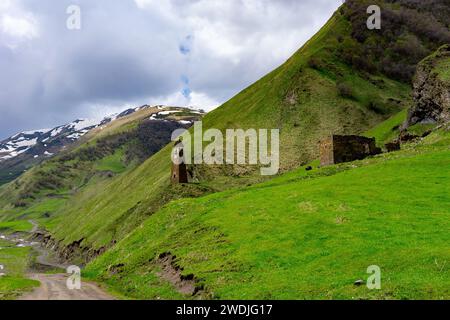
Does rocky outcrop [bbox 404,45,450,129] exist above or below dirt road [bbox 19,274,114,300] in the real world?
above

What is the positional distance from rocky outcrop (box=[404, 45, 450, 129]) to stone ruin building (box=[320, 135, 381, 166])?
16.9 m

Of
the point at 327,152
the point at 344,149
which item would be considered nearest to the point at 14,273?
the point at 327,152

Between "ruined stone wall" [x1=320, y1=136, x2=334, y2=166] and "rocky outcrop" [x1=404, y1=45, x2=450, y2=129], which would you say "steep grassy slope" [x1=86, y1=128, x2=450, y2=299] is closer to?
"ruined stone wall" [x1=320, y1=136, x2=334, y2=166]

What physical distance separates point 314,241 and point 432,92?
6463cm

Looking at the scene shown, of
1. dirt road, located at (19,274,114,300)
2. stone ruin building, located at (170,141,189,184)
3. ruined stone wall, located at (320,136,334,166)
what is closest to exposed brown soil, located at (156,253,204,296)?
dirt road, located at (19,274,114,300)

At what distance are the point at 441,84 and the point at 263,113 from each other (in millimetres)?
62836

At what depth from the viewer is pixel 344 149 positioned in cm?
7594

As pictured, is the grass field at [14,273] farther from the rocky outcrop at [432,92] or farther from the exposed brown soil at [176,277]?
the rocky outcrop at [432,92]

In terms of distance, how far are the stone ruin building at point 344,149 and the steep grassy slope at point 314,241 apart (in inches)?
635

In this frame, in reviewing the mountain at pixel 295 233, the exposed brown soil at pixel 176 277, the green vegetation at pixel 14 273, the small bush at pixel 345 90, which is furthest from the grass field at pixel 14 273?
the small bush at pixel 345 90

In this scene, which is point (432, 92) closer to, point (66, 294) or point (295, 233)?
point (295, 233)

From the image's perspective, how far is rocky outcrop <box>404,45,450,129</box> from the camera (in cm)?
8494

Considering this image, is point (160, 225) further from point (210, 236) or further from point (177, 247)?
point (210, 236)

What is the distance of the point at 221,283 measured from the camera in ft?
107
